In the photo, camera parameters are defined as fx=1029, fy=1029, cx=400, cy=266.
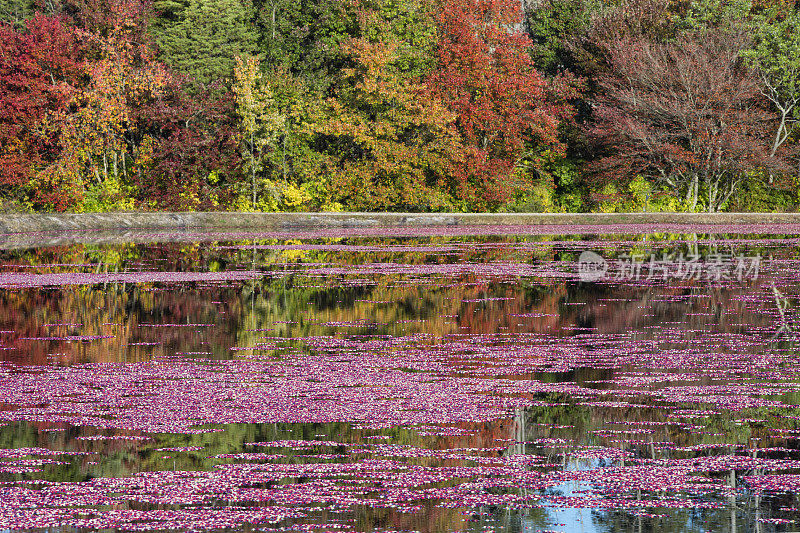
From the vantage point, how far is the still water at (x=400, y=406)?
5.93 m

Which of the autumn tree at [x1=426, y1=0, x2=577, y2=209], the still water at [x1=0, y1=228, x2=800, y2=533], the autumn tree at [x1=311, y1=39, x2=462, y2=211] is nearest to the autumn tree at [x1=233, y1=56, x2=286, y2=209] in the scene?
the autumn tree at [x1=311, y1=39, x2=462, y2=211]

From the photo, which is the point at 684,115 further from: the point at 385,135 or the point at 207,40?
the point at 207,40

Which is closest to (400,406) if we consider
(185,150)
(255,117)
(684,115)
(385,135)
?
(185,150)

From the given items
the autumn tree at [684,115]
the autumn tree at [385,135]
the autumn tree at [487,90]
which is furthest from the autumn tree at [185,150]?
the autumn tree at [684,115]

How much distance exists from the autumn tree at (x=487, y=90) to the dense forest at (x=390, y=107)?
109 mm

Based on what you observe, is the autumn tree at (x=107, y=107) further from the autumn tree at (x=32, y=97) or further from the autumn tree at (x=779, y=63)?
the autumn tree at (x=779, y=63)

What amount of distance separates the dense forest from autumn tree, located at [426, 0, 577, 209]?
0.11 metres

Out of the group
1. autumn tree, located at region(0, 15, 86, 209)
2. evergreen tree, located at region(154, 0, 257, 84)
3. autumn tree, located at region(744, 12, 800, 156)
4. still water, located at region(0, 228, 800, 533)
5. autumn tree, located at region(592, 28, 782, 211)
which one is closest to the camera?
still water, located at region(0, 228, 800, 533)

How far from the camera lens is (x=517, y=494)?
6.12 metres

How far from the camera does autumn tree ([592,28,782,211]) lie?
43500 mm

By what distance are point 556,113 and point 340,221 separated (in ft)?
44.5

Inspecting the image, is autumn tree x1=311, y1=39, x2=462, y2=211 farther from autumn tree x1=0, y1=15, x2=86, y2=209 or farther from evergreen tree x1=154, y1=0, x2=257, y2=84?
autumn tree x1=0, y1=15, x2=86, y2=209

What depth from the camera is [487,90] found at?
44.7m

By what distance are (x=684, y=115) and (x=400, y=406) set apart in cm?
3801
